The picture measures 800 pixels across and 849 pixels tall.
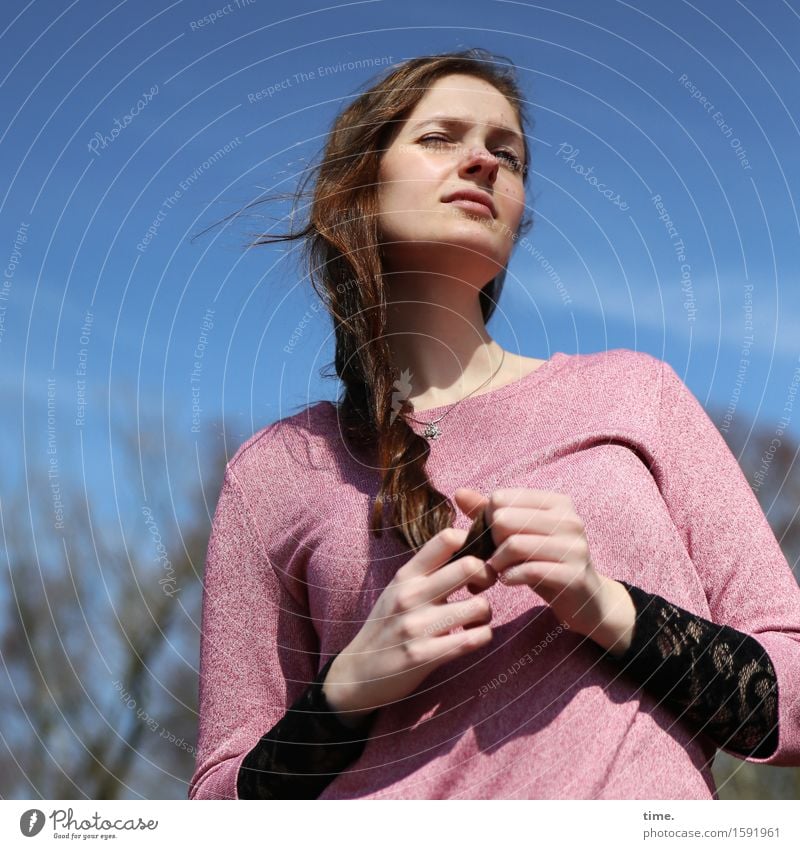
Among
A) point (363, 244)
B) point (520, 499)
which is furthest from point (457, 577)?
point (363, 244)

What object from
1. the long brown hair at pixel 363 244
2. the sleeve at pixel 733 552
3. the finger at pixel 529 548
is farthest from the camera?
the long brown hair at pixel 363 244

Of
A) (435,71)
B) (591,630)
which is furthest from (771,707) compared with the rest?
(435,71)

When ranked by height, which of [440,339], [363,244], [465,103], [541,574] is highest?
[465,103]

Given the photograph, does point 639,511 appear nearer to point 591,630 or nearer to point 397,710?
point 591,630

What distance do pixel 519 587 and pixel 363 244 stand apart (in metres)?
0.78

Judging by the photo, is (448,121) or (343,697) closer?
(343,697)

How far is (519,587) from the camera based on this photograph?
5.49 ft

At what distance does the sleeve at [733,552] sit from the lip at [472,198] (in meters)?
0.50

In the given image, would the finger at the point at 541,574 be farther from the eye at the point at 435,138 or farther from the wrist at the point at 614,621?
the eye at the point at 435,138

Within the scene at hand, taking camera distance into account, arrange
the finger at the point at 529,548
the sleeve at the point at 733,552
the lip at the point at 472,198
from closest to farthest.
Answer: the finger at the point at 529,548 → the sleeve at the point at 733,552 → the lip at the point at 472,198

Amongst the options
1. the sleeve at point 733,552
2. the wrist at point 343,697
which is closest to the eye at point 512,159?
the sleeve at point 733,552

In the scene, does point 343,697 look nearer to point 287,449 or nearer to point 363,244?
point 287,449

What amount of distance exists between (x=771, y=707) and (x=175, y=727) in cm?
548

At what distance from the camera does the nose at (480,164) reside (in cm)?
193
